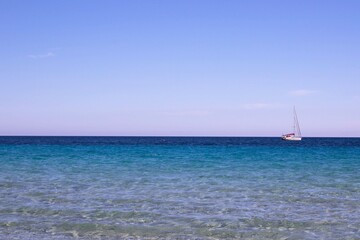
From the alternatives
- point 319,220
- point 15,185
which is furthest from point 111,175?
point 319,220

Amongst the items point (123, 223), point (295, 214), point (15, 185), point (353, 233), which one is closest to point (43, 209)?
point (123, 223)

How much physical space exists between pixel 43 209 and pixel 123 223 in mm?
3684

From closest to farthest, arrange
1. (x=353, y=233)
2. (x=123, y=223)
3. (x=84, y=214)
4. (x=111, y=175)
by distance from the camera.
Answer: (x=353, y=233) < (x=123, y=223) < (x=84, y=214) < (x=111, y=175)

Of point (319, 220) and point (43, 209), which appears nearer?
point (319, 220)

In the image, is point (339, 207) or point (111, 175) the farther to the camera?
point (111, 175)

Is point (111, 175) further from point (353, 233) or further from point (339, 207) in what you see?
point (353, 233)

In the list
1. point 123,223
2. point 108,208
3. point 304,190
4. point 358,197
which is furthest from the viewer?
point 304,190

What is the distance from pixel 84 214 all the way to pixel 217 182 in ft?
34.1

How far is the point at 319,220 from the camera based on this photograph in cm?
1314

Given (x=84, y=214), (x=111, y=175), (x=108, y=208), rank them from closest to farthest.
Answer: (x=84, y=214)
(x=108, y=208)
(x=111, y=175)

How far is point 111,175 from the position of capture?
26297 millimetres

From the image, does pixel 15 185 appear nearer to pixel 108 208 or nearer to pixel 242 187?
pixel 108 208

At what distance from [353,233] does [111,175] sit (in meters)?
17.5

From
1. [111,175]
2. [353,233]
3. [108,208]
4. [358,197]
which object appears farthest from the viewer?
[111,175]
